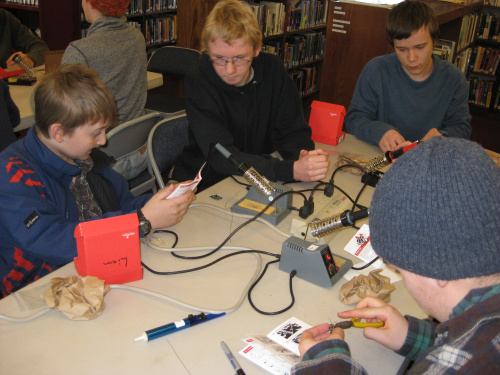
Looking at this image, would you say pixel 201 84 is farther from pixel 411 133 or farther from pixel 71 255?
pixel 411 133

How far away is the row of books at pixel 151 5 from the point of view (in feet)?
13.7

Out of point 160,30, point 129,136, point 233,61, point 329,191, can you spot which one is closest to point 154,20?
point 160,30

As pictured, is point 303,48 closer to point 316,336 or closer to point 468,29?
Result: point 468,29

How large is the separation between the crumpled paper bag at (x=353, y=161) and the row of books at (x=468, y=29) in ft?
11.1

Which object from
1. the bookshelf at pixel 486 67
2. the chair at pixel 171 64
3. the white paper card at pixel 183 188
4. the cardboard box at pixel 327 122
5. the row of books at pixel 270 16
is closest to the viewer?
the white paper card at pixel 183 188

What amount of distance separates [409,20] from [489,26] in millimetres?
4096

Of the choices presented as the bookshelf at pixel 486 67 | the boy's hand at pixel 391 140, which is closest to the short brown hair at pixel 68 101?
the boy's hand at pixel 391 140

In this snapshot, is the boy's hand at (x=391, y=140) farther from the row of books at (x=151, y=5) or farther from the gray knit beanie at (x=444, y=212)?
the row of books at (x=151, y=5)

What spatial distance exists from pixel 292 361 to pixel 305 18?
4944 millimetres

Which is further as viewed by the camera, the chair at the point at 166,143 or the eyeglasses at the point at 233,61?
the chair at the point at 166,143

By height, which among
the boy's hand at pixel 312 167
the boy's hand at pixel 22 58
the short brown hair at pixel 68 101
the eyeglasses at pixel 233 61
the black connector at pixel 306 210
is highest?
the eyeglasses at pixel 233 61

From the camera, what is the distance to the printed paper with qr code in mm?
1020

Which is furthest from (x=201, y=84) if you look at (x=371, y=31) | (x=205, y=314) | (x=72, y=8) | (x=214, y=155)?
(x=72, y=8)

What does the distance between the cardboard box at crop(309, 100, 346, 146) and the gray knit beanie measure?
1.33m
